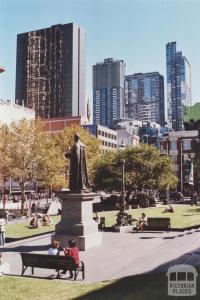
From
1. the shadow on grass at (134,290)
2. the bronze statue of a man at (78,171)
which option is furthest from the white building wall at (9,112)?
the shadow on grass at (134,290)

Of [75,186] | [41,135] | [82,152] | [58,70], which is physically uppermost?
[58,70]

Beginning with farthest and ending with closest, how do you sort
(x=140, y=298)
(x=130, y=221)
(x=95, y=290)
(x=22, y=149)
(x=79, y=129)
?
1. (x=79, y=129)
2. (x=22, y=149)
3. (x=130, y=221)
4. (x=95, y=290)
5. (x=140, y=298)

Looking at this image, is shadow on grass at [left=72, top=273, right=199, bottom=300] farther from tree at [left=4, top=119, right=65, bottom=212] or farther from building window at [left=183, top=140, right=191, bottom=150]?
building window at [left=183, top=140, right=191, bottom=150]

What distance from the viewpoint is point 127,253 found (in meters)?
19.9

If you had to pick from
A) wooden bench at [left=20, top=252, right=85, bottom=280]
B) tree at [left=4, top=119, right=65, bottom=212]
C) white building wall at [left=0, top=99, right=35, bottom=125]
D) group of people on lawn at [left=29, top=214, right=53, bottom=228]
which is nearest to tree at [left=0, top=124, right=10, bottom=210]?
tree at [left=4, top=119, right=65, bottom=212]

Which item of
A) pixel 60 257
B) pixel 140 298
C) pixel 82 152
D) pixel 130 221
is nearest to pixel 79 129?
pixel 130 221

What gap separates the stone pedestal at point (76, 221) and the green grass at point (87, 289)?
21.2ft

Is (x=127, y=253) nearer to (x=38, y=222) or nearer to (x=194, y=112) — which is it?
(x=38, y=222)

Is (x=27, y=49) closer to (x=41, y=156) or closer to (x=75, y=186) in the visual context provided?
(x=41, y=156)

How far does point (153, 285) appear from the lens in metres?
12.8

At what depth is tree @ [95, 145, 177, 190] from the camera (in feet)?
166

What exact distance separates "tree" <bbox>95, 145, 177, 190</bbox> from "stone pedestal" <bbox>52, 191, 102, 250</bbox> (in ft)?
92.7

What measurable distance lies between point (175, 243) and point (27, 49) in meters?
175

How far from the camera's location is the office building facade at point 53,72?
17700cm
